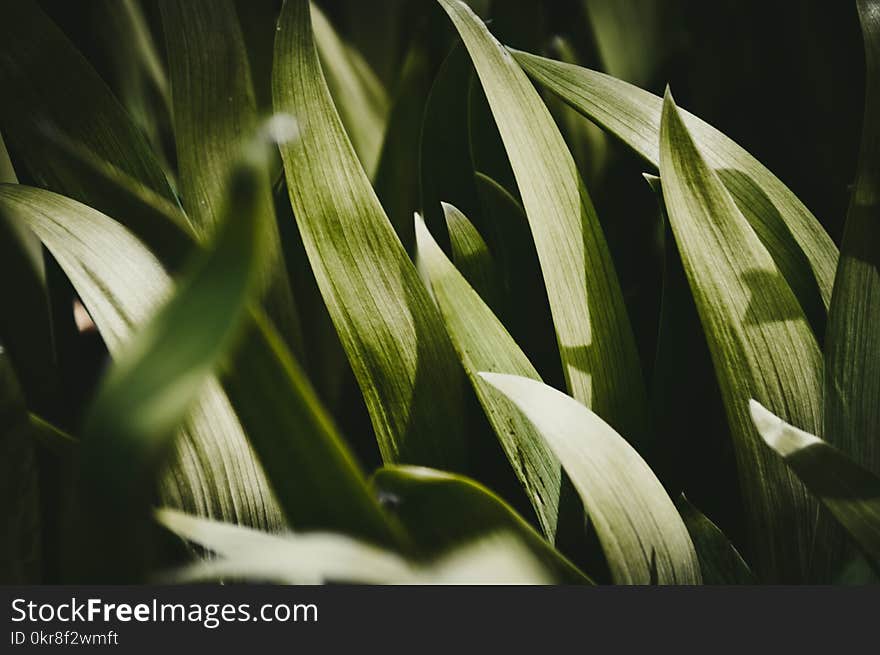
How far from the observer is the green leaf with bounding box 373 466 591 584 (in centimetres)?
21

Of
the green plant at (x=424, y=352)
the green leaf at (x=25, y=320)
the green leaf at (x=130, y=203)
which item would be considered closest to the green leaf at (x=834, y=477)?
the green plant at (x=424, y=352)

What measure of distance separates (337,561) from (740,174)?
0.25 m

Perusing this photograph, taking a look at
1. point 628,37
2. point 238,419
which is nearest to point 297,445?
point 238,419

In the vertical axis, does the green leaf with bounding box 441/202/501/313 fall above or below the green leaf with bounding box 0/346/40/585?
above

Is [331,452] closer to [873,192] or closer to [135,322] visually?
[135,322]

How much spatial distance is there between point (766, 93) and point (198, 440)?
16.5 inches

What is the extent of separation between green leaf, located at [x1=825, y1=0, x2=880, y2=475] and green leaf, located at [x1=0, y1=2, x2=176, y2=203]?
0.31 metres

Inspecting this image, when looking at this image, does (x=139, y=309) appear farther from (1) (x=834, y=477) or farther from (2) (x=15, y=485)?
(1) (x=834, y=477)

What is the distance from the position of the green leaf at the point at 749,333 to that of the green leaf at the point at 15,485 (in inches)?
9.8

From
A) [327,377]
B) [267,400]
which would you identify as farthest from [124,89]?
[267,400]

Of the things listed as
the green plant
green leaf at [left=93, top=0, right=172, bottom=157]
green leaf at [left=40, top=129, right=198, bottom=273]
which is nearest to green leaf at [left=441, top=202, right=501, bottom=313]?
the green plant

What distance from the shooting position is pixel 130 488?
0.47 ft

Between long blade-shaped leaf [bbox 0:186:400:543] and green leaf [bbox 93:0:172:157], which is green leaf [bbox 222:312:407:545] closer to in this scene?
long blade-shaped leaf [bbox 0:186:400:543]

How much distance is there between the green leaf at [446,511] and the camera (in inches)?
8.1
